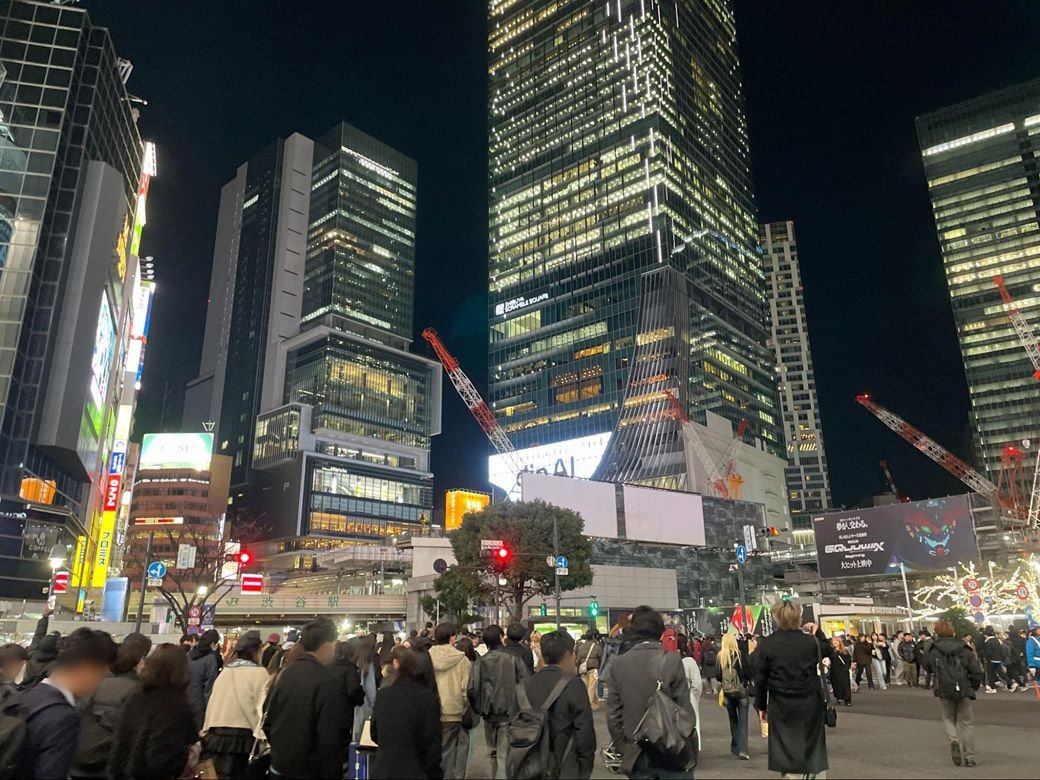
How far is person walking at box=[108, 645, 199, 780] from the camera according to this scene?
4.53 metres

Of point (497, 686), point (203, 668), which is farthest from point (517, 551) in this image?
point (497, 686)

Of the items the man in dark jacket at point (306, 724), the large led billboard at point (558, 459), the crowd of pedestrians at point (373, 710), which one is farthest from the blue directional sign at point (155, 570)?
the large led billboard at point (558, 459)

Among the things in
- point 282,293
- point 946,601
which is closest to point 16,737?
point 946,601

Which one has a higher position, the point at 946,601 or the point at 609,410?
the point at 609,410

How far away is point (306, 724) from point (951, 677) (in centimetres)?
907

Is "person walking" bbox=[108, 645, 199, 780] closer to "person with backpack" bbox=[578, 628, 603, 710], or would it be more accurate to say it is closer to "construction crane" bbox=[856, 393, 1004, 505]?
"person with backpack" bbox=[578, 628, 603, 710]

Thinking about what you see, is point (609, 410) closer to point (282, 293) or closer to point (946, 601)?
point (946, 601)

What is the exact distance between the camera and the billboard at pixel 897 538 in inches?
1858

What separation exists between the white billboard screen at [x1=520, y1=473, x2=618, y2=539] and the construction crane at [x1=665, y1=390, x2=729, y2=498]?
116 ft

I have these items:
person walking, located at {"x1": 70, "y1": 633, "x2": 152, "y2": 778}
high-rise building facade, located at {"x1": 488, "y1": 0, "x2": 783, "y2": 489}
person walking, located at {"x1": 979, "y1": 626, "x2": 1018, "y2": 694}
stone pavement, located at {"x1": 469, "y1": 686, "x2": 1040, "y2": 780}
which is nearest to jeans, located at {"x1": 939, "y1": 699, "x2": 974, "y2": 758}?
stone pavement, located at {"x1": 469, "y1": 686, "x2": 1040, "y2": 780}

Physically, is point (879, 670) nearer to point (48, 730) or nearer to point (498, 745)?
point (498, 745)

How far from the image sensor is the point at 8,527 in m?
46.8

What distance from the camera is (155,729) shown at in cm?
455

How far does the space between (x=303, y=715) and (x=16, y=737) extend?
6.86ft
